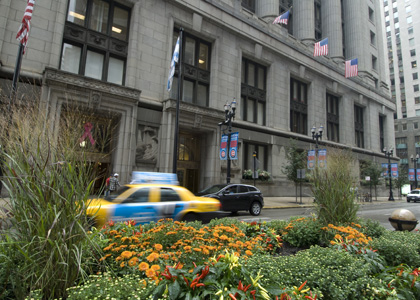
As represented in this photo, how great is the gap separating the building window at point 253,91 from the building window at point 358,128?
72.4ft

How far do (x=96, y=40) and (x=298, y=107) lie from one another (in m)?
24.4

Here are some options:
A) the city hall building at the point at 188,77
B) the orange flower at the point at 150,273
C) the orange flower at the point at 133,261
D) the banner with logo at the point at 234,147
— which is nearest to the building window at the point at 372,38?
the city hall building at the point at 188,77

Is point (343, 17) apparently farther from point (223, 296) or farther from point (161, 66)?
point (223, 296)

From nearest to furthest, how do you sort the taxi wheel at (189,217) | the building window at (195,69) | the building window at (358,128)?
the taxi wheel at (189,217), the building window at (195,69), the building window at (358,128)

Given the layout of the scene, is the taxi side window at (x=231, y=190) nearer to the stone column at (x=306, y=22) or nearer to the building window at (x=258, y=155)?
the building window at (x=258, y=155)

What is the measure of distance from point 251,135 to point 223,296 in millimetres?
24560

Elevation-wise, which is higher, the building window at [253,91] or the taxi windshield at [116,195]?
the building window at [253,91]

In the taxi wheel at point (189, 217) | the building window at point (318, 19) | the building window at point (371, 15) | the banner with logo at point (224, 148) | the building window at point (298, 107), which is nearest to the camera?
the taxi wheel at point (189, 217)

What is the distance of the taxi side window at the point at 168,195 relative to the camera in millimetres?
8070

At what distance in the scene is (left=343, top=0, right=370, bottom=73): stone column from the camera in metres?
44.1

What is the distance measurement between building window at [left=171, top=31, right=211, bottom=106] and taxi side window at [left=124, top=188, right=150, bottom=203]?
16706 millimetres

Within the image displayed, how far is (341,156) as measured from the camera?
7145 millimetres

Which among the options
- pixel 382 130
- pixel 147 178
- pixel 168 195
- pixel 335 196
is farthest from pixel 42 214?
pixel 382 130

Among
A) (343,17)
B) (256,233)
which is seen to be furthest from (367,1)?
(256,233)
